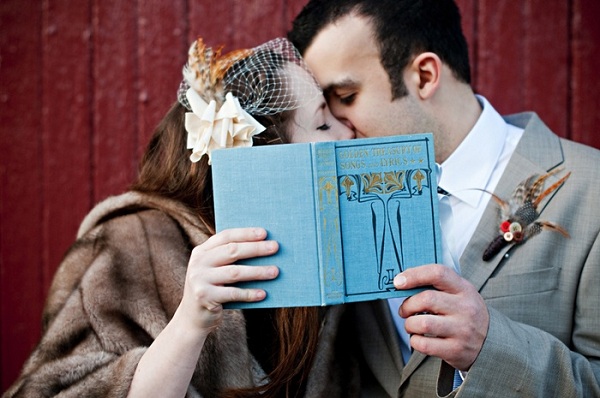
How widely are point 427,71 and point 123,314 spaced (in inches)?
48.7

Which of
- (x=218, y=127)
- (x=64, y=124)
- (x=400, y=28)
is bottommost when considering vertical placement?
(x=218, y=127)

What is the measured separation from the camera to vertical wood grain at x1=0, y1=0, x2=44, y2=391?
291 cm

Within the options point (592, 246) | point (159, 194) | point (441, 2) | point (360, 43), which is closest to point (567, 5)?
point (441, 2)

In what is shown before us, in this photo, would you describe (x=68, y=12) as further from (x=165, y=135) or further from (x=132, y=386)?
(x=132, y=386)

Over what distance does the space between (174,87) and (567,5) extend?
58.9 inches

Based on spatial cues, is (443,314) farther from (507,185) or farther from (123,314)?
(123,314)

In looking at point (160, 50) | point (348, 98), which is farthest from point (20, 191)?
point (348, 98)

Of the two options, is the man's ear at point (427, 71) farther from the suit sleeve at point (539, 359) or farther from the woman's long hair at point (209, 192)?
the suit sleeve at point (539, 359)

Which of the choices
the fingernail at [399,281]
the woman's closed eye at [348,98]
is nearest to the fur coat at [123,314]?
the fingernail at [399,281]

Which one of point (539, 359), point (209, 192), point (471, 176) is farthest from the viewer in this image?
point (471, 176)

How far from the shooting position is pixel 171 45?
9.33 ft

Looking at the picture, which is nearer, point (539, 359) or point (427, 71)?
point (539, 359)

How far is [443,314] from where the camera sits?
5.33 feet

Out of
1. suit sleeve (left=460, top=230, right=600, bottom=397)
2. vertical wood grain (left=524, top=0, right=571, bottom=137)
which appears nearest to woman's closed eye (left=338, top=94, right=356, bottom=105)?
vertical wood grain (left=524, top=0, right=571, bottom=137)
